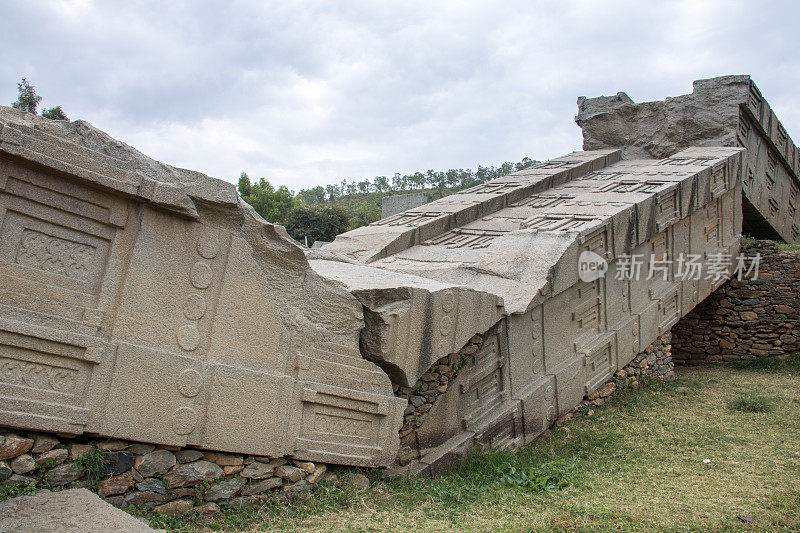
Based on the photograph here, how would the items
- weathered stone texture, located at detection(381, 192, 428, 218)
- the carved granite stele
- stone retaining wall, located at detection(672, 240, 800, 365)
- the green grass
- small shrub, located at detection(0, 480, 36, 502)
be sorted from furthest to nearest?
1. weathered stone texture, located at detection(381, 192, 428, 218)
2. the green grass
3. stone retaining wall, located at detection(672, 240, 800, 365)
4. the carved granite stele
5. small shrub, located at detection(0, 480, 36, 502)

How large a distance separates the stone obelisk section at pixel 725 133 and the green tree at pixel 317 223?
60.7ft

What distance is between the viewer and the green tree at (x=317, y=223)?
27.1 meters

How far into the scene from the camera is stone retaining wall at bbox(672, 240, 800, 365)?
8.20 metres

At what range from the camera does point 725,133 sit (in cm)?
828

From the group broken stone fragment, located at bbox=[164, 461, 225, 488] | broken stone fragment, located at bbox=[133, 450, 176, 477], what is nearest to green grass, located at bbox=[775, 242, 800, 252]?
broken stone fragment, located at bbox=[164, 461, 225, 488]

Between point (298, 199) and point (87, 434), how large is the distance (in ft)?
92.8

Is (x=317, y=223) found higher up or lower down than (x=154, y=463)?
higher up

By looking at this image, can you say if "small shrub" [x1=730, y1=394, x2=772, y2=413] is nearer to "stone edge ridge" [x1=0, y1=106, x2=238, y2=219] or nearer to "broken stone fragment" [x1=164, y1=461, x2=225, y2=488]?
"broken stone fragment" [x1=164, y1=461, x2=225, y2=488]

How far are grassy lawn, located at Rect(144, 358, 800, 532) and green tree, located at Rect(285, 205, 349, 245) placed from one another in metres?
21.9

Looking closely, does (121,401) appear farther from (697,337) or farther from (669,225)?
(697,337)

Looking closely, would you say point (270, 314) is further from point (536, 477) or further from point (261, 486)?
point (536, 477)

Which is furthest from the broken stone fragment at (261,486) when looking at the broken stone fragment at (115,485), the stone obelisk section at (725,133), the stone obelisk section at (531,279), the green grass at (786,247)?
the green grass at (786,247)

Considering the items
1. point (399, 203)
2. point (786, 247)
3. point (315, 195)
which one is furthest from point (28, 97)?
point (315, 195)

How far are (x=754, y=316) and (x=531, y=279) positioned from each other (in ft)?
16.4
